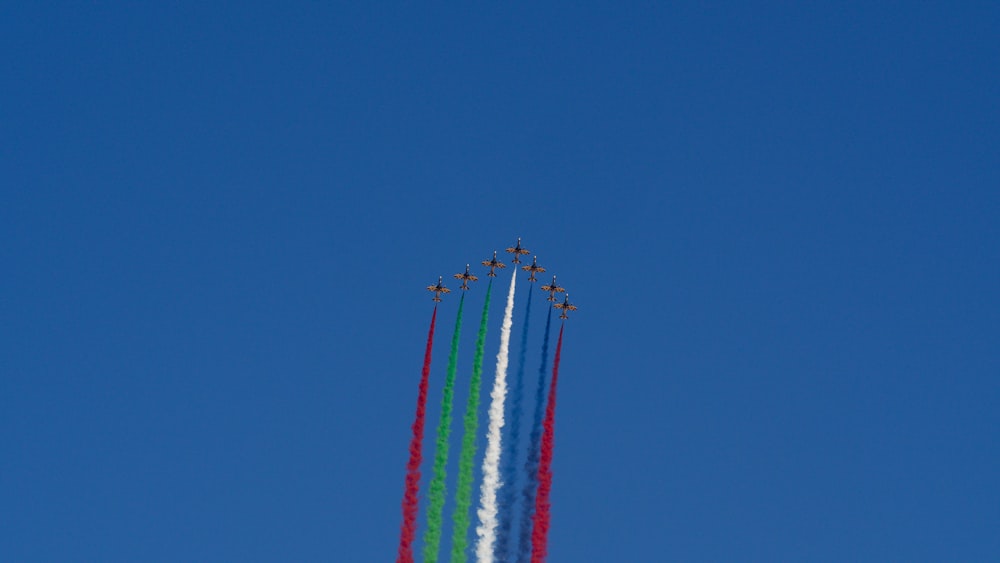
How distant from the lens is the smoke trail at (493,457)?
127 m

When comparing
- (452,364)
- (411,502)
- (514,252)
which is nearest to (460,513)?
(411,502)

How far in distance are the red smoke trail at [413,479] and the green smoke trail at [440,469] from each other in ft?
4.64

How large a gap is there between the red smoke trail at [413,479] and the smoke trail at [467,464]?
3.23 meters

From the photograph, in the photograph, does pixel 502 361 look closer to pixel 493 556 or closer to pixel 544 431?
pixel 544 431

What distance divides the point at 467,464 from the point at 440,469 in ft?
7.18

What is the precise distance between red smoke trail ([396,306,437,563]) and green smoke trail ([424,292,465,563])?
55.6 inches

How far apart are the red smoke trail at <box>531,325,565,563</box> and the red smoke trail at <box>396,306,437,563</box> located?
8.63m

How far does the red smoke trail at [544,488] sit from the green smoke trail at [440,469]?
6863mm

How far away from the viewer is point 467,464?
429 feet

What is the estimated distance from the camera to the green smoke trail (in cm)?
12656

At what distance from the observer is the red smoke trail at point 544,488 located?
415ft

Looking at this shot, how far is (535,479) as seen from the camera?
430ft

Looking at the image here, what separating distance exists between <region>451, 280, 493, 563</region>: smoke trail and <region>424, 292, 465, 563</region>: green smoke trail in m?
1.23

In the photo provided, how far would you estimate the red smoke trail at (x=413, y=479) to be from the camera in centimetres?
12488
